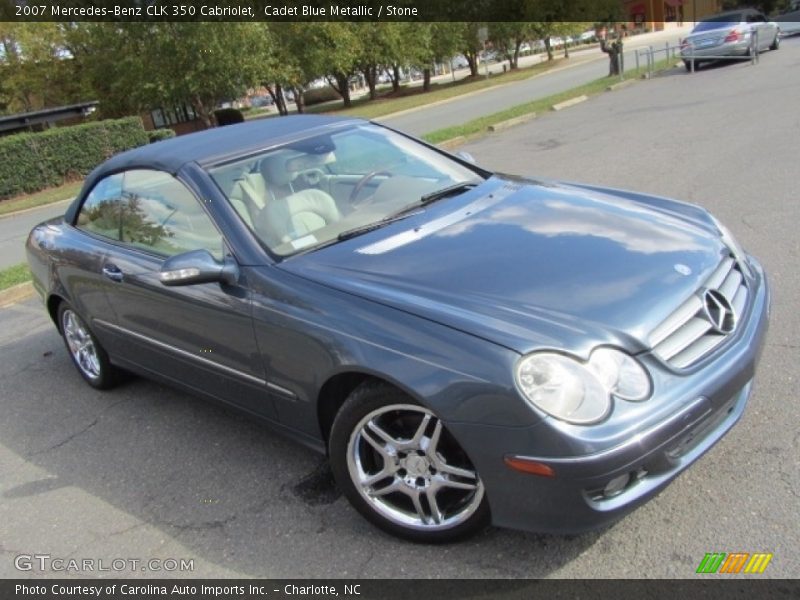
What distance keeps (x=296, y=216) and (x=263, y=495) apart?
1312mm

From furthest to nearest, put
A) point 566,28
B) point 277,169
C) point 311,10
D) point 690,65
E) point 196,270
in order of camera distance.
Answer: point 566,28 → point 311,10 → point 690,65 → point 277,169 → point 196,270

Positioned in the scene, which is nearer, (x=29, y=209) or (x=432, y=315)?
(x=432, y=315)

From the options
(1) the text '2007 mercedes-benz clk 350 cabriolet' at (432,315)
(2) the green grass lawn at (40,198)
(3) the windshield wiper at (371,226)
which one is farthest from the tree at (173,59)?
(3) the windshield wiper at (371,226)

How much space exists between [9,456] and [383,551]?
8.23 feet

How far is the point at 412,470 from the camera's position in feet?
8.94

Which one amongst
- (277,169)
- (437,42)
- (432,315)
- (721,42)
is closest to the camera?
(432,315)

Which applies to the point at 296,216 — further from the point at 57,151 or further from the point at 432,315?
the point at 57,151

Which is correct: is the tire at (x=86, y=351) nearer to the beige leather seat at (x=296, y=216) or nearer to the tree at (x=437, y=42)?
the beige leather seat at (x=296, y=216)

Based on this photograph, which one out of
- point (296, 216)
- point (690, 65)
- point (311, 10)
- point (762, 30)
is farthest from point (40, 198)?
point (311, 10)

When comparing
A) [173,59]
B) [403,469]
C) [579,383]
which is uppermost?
[173,59]

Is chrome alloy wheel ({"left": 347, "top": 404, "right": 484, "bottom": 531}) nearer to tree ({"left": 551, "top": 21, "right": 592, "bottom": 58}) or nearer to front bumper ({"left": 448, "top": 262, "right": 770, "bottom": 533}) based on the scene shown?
front bumper ({"left": 448, "top": 262, "right": 770, "bottom": 533})

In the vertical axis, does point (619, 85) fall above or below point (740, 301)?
below

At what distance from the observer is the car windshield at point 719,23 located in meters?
21.5

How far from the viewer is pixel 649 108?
569 inches
